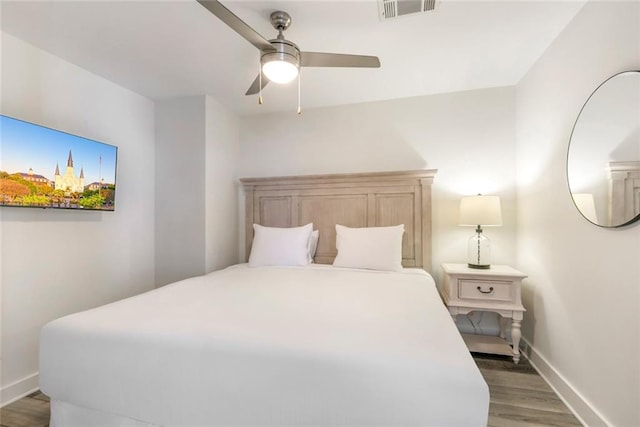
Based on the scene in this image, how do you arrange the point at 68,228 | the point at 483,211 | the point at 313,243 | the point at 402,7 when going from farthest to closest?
1. the point at 313,243
2. the point at 483,211
3. the point at 68,228
4. the point at 402,7

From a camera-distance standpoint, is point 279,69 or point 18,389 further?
point 18,389

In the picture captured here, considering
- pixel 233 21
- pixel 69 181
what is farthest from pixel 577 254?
pixel 69 181

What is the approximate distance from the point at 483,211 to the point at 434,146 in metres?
0.90

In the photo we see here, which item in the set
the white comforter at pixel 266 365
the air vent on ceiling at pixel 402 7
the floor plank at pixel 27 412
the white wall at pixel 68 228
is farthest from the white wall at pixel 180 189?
the air vent on ceiling at pixel 402 7

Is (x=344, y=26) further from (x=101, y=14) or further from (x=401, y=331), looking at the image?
(x=401, y=331)

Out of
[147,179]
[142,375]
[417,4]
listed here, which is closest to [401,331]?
[142,375]

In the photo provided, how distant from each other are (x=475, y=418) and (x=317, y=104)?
306 centimetres

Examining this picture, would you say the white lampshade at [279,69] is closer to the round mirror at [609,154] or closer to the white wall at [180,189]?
the white wall at [180,189]

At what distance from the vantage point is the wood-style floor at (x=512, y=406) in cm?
167

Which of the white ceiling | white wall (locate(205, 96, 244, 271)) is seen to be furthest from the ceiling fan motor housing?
white wall (locate(205, 96, 244, 271))

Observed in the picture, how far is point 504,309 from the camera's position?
7.66 feet

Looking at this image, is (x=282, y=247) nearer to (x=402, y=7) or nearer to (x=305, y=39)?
(x=305, y=39)

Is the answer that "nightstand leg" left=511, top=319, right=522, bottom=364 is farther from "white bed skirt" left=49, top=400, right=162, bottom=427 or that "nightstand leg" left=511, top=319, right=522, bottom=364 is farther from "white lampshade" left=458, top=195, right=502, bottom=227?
"white bed skirt" left=49, top=400, right=162, bottom=427

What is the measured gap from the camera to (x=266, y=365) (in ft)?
3.59
